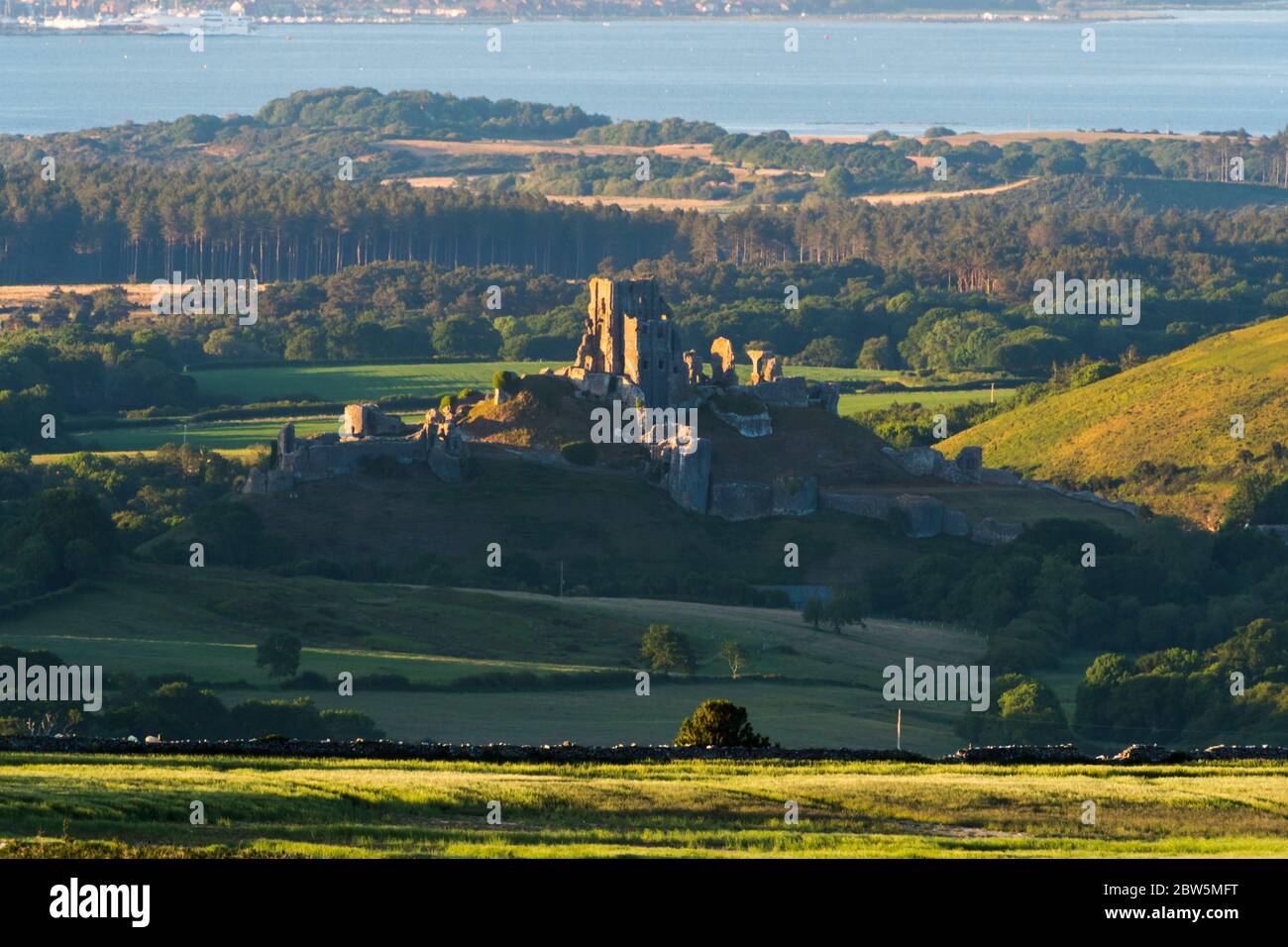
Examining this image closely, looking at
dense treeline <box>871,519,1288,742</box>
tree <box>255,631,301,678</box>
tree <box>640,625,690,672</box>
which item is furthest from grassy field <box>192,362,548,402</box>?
tree <box>255,631,301,678</box>

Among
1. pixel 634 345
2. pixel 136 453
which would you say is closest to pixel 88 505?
pixel 634 345

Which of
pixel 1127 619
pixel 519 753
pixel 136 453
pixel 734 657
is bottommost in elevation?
pixel 1127 619

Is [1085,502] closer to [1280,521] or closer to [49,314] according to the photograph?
[1280,521]

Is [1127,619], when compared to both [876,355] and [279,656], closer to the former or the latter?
[279,656]

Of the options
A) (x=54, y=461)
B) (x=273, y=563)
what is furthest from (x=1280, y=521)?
(x=54, y=461)

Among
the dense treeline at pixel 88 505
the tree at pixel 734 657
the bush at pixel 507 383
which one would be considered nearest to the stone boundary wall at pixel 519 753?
the tree at pixel 734 657

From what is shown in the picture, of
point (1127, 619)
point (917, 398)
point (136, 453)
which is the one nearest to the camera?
point (1127, 619)
